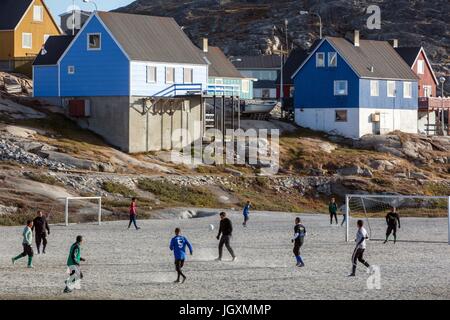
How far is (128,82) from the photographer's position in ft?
248

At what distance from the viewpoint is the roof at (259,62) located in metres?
122

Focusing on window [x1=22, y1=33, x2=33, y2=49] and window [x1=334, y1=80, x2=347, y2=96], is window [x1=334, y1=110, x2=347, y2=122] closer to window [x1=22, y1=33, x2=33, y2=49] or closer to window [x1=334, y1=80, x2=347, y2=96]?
window [x1=334, y1=80, x2=347, y2=96]

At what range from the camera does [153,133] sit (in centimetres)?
7694

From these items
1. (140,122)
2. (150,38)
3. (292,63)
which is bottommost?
(140,122)

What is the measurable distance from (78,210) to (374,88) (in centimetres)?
3901

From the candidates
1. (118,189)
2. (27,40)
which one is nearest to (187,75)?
(118,189)

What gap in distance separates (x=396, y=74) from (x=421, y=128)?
7319 millimetres

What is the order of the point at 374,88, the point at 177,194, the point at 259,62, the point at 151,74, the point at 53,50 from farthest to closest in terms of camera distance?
the point at 259,62, the point at 374,88, the point at 53,50, the point at 151,74, the point at 177,194

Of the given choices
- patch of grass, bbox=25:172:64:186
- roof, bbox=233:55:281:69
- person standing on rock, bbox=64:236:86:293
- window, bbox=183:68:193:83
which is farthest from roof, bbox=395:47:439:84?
person standing on rock, bbox=64:236:86:293

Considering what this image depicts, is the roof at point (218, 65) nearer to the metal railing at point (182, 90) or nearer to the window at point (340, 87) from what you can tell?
the window at point (340, 87)

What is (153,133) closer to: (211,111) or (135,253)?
(211,111)

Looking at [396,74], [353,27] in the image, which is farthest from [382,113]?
[353,27]

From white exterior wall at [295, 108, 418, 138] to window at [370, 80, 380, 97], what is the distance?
132 cm

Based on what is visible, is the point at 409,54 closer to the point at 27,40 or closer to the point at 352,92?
the point at 352,92
